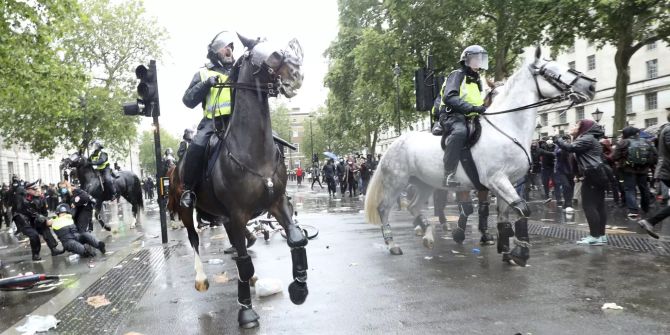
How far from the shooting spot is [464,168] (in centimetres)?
707

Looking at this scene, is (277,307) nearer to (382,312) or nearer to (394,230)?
(382,312)

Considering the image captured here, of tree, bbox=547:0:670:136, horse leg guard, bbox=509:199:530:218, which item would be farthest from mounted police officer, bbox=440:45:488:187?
tree, bbox=547:0:670:136

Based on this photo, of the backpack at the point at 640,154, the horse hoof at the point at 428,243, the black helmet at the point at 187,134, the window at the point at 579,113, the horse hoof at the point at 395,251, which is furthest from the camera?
the window at the point at 579,113

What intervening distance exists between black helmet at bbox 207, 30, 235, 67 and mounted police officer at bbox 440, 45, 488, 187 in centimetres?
308

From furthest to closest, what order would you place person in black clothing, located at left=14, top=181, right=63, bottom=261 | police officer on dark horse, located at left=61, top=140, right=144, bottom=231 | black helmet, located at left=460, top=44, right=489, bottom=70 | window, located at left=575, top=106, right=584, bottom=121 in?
window, located at left=575, top=106, right=584, bottom=121
police officer on dark horse, located at left=61, top=140, right=144, bottom=231
person in black clothing, located at left=14, top=181, right=63, bottom=261
black helmet, located at left=460, top=44, right=489, bottom=70

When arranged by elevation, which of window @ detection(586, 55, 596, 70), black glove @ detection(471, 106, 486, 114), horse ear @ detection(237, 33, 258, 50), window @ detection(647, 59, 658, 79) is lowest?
black glove @ detection(471, 106, 486, 114)

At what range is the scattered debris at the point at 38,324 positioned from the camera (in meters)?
4.94

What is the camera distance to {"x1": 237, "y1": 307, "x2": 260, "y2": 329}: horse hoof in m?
4.62

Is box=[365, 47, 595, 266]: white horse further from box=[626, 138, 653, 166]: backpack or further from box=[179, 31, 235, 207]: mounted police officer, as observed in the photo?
box=[626, 138, 653, 166]: backpack

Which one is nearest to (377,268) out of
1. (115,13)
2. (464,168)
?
(464,168)

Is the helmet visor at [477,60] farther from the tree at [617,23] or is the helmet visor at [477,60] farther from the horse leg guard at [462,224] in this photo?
the tree at [617,23]

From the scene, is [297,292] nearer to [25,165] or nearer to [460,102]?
[460,102]

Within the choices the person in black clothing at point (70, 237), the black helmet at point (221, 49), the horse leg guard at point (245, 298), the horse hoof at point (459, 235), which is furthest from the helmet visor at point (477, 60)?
the person in black clothing at point (70, 237)

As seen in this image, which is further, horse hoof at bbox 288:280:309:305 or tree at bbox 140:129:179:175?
tree at bbox 140:129:179:175
